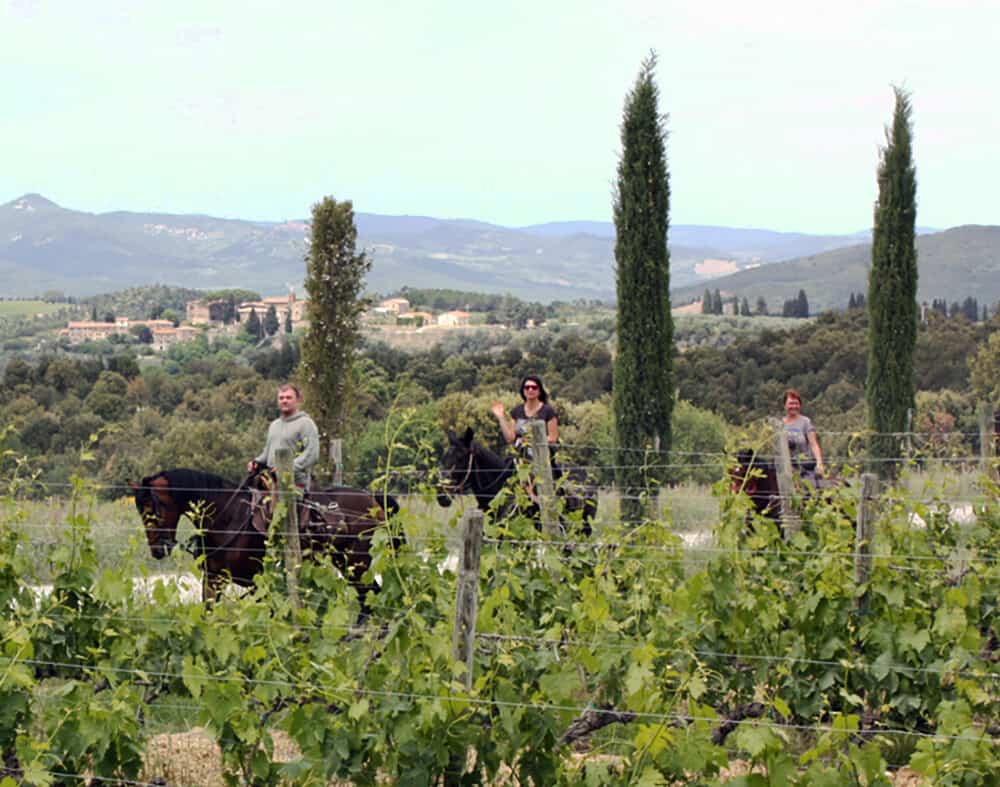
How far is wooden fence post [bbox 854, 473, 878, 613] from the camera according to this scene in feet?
19.8

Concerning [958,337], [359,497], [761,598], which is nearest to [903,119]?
[359,497]

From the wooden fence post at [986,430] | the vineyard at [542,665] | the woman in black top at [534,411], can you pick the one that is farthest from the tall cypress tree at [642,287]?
the vineyard at [542,665]

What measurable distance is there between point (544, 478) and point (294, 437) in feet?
7.09

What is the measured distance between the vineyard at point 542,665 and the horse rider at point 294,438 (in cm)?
214

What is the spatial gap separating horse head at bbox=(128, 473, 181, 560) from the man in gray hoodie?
57 centimetres

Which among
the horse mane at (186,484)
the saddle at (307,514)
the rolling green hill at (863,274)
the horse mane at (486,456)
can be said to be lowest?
the saddle at (307,514)

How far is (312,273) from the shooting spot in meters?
17.3

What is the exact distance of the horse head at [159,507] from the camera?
8.69 m

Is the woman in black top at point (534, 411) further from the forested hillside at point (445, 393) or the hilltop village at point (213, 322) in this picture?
the hilltop village at point (213, 322)

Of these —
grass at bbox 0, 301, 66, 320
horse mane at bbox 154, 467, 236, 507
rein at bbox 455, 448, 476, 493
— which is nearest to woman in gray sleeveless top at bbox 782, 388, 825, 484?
rein at bbox 455, 448, 476, 493

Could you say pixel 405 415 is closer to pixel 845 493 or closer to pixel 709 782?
pixel 709 782

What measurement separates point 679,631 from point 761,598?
48 cm

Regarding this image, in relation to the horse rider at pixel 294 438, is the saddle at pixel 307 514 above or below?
below

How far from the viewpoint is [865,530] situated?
20.3 ft
